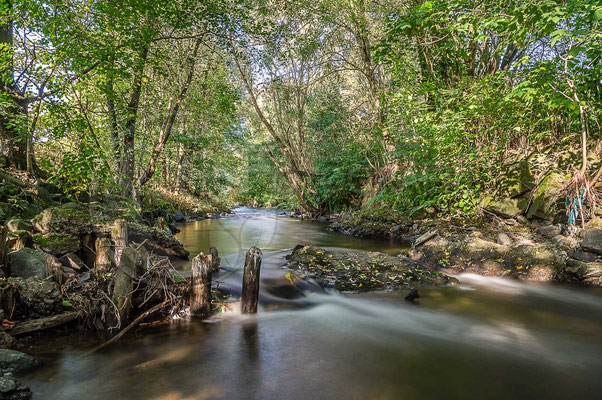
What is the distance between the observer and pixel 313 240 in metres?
11.7

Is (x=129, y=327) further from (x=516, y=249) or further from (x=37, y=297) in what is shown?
(x=516, y=249)

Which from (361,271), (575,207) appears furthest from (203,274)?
(575,207)

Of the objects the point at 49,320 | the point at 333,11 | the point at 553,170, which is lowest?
the point at 49,320

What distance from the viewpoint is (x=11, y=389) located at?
261cm

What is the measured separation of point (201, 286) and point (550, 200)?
8058 millimetres

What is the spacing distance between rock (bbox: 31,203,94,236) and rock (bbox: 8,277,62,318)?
1.47 meters

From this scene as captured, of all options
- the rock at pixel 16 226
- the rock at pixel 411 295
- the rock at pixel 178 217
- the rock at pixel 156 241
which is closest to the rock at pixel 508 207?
the rock at pixel 411 295

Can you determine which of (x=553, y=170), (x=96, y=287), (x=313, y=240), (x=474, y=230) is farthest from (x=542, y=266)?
(x=96, y=287)

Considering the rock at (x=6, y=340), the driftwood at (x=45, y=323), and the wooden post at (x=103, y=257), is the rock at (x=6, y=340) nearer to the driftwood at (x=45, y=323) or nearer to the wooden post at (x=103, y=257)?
the driftwood at (x=45, y=323)

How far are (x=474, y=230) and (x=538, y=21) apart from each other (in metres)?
4.80

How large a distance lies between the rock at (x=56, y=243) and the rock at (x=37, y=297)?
42.8 inches

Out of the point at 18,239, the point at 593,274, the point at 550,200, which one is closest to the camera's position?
the point at 18,239

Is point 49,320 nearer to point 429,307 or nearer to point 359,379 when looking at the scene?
point 359,379

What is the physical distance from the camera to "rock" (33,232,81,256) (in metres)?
4.75
